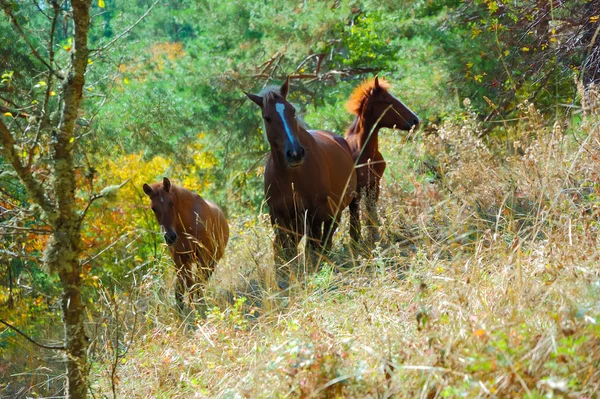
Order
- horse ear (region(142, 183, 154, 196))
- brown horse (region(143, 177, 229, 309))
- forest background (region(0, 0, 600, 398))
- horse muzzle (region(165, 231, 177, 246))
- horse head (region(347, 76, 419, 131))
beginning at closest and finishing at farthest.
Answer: forest background (region(0, 0, 600, 398))
horse muzzle (region(165, 231, 177, 246))
brown horse (region(143, 177, 229, 309))
horse ear (region(142, 183, 154, 196))
horse head (region(347, 76, 419, 131))

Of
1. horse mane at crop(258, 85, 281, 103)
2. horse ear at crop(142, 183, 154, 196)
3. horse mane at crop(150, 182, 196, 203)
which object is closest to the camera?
horse mane at crop(258, 85, 281, 103)

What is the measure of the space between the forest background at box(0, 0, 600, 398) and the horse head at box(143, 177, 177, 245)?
577mm

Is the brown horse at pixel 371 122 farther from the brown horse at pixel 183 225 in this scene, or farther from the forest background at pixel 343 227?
the brown horse at pixel 183 225

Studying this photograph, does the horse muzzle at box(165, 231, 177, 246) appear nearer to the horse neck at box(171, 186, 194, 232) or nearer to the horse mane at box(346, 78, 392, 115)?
the horse neck at box(171, 186, 194, 232)

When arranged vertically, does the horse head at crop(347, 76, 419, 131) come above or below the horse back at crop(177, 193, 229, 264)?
above

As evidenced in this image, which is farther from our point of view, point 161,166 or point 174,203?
point 161,166

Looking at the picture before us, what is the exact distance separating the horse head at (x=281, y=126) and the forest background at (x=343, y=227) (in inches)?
40.1

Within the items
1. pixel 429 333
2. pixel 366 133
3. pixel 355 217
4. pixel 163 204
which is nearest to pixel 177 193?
pixel 163 204

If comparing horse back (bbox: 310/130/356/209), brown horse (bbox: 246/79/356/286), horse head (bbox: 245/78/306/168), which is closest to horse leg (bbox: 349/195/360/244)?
horse back (bbox: 310/130/356/209)

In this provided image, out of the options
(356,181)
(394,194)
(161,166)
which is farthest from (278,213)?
(161,166)

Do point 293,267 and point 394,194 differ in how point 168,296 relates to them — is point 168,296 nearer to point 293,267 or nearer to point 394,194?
point 293,267

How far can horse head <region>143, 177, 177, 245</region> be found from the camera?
8.04 meters

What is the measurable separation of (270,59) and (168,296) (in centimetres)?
1098

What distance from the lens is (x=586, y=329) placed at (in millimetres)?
2941
